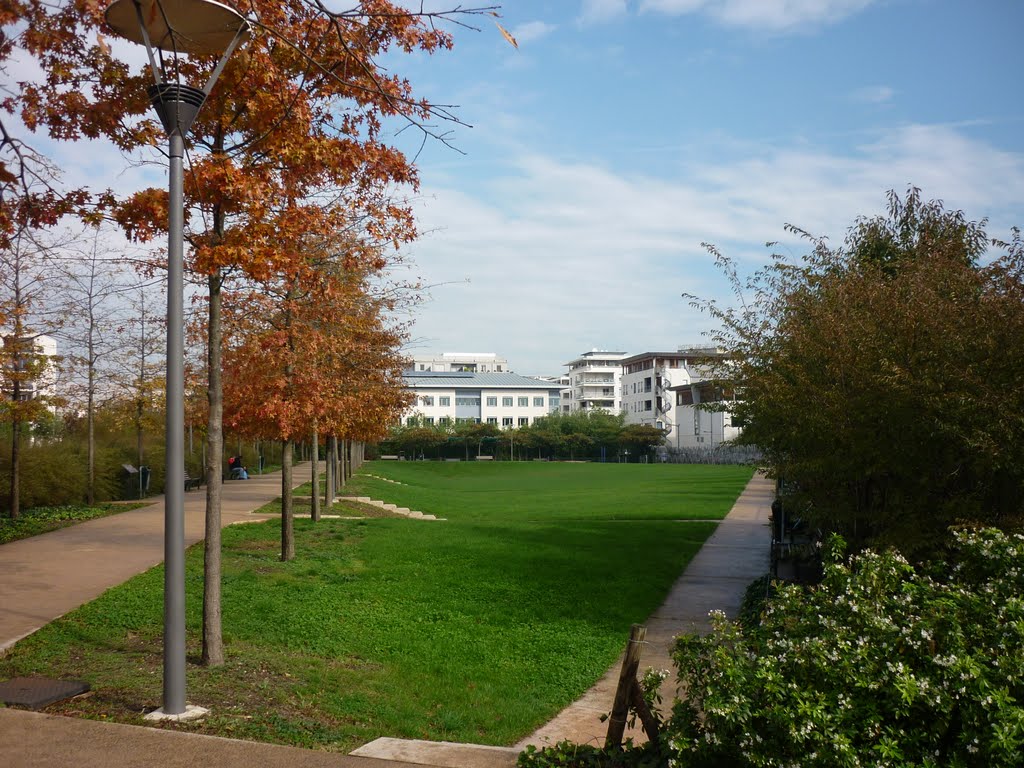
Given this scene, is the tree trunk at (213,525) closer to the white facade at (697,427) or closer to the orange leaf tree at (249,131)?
the orange leaf tree at (249,131)

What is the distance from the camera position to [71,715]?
662 cm

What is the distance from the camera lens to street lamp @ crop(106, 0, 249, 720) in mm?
6594

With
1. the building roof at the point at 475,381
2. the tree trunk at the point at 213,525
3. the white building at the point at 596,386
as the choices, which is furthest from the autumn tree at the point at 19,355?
the white building at the point at 596,386

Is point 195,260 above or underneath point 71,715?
above

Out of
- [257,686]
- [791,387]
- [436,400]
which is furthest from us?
[436,400]

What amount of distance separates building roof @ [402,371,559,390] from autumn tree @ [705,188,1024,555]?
11209cm

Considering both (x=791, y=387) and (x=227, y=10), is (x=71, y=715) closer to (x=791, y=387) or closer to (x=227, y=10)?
(x=227, y=10)

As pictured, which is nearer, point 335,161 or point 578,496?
point 335,161

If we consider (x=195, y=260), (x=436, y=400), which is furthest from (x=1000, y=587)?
(x=436, y=400)

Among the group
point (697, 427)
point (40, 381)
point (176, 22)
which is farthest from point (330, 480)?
point (697, 427)

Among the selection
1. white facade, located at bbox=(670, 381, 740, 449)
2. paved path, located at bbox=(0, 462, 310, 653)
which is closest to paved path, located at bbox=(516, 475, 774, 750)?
paved path, located at bbox=(0, 462, 310, 653)

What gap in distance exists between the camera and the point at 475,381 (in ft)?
411

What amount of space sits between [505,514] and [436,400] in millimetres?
95410

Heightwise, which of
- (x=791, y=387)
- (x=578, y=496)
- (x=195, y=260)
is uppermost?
(x=195, y=260)
